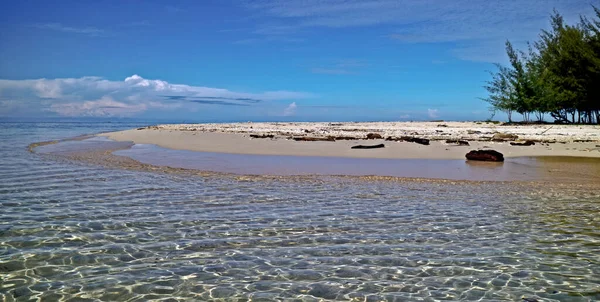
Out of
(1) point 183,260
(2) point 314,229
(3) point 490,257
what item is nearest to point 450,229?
(3) point 490,257

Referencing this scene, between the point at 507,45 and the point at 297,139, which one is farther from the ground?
the point at 507,45

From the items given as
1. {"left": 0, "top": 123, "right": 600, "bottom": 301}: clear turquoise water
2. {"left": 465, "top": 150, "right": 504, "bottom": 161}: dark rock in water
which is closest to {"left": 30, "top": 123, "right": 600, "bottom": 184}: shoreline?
{"left": 465, "top": 150, "right": 504, "bottom": 161}: dark rock in water

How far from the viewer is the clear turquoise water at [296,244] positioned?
14.0 feet

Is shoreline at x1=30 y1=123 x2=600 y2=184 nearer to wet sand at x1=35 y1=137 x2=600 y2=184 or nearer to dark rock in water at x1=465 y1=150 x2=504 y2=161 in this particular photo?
wet sand at x1=35 y1=137 x2=600 y2=184

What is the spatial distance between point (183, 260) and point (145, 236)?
1.12 metres

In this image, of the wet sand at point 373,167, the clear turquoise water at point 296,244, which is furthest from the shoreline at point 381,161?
the clear turquoise water at point 296,244

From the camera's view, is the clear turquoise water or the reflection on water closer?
the clear turquoise water

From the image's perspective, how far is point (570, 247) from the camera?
5477 millimetres

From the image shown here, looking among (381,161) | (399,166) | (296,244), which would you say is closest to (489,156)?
(399,166)

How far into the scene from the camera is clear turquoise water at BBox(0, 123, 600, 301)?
4.26 m

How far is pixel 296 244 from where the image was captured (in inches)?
219

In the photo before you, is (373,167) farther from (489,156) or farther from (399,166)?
(489,156)

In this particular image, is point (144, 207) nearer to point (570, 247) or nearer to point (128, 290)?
point (128, 290)

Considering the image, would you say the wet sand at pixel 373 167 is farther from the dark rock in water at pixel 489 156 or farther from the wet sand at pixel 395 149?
the wet sand at pixel 395 149
